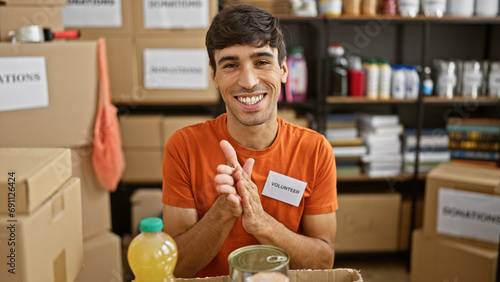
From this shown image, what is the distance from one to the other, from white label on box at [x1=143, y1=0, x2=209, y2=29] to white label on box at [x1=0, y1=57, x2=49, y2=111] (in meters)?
0.98

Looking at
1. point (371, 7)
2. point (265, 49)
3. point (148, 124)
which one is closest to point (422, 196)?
point (371, 7)

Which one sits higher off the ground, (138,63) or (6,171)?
(138,63)

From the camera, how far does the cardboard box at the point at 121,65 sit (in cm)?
238

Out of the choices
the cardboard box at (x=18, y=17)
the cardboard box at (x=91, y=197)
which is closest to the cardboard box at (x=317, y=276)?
the cardboard box at (x=91, y=197)

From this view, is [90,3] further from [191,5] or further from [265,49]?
[265,49]

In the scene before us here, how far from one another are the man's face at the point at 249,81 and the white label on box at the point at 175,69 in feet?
4.00

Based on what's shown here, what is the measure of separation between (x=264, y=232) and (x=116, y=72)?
170 centimetres

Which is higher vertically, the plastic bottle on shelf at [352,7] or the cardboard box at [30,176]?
the plastic bottle on shelf at [352,7]

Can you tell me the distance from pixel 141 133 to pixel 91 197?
77 centimetres

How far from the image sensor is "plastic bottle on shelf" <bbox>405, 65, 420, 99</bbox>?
2607 mm

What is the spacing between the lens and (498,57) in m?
2.87

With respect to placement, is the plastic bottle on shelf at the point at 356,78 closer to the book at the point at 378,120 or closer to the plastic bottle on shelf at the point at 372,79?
the plastic bottle on shelf at the point at 372,79

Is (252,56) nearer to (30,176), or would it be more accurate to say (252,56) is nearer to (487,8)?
(30,176)

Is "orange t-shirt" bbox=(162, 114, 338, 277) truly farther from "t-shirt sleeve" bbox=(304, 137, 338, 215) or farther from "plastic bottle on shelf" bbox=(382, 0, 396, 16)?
"plastic bottle on shelf" bbox=(382, 0, 396, 16)
